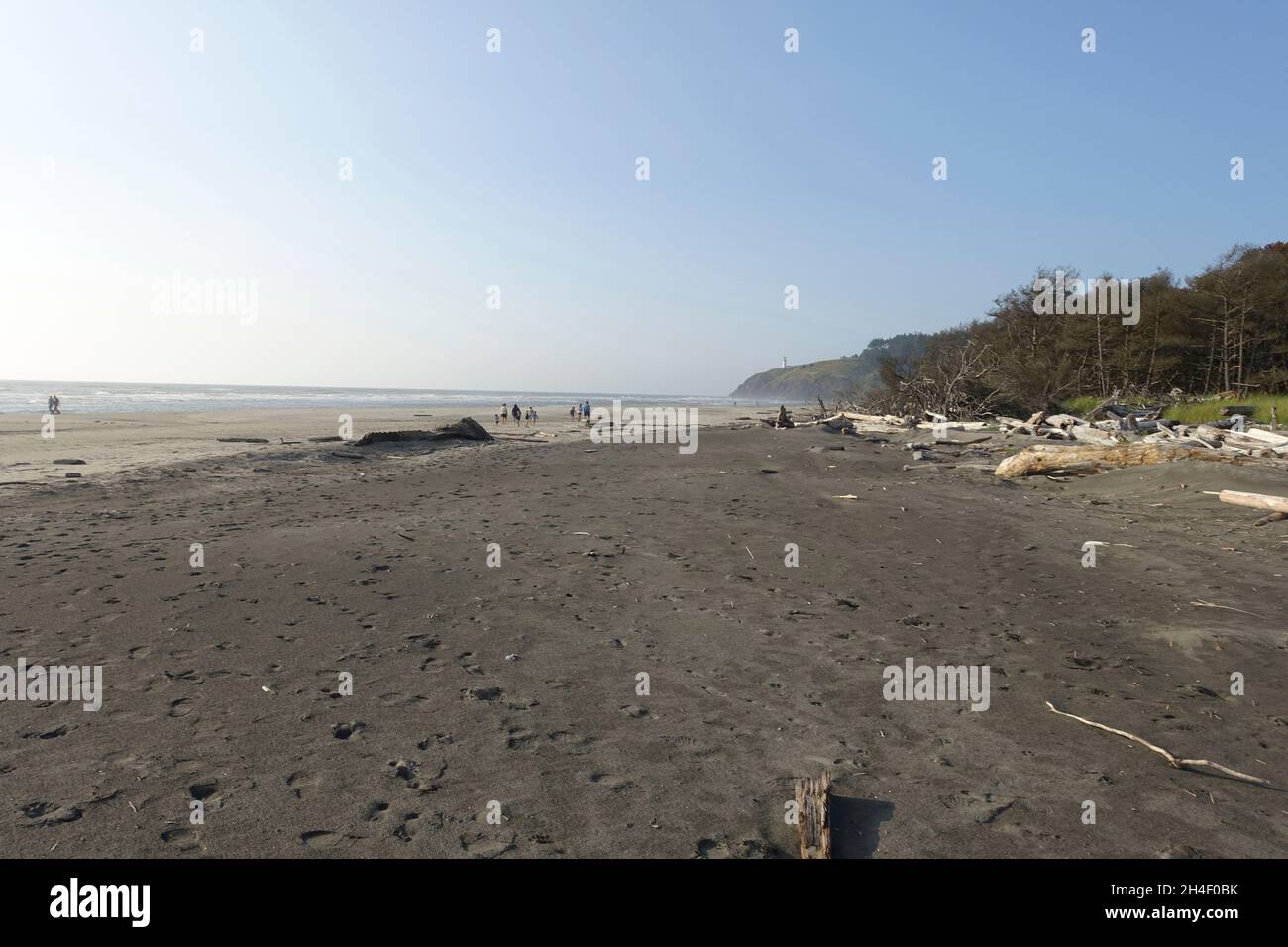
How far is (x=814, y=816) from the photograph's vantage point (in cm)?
339

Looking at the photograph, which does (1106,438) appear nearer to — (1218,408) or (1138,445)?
(1138,445)

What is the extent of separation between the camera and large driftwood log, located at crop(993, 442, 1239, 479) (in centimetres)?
1609

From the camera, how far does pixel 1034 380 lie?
36.7m

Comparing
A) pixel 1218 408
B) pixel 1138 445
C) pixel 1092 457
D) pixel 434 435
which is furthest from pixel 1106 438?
pixel 434 435

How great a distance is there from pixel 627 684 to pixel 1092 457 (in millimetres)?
16410

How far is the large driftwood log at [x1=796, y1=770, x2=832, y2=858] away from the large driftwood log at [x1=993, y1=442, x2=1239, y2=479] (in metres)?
16.3

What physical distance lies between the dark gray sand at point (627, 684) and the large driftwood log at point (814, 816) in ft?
0.47

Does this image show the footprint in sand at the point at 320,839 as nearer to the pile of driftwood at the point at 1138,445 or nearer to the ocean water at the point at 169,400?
the pile of driftwood at the point at 1138,445

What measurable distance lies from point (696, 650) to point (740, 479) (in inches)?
442

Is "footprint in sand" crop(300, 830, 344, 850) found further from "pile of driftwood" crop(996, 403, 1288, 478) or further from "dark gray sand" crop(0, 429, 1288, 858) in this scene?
"pile of driftwood" crop(996, 403, 1288, 478)

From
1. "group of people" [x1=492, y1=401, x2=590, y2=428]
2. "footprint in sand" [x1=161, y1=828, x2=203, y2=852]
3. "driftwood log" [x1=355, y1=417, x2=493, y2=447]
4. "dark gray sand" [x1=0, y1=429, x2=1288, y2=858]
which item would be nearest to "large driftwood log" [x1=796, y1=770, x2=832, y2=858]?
→ "dark gray sand" [x1=0, y1=429, x2=1288, y2=858]

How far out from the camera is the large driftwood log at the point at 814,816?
127 inches
